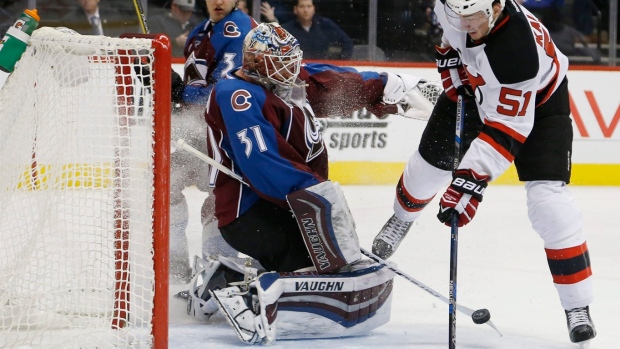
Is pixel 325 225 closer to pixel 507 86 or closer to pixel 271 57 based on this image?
pixel 271 57

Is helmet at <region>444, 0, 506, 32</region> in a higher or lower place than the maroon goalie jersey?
higher

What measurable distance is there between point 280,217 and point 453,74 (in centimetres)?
72

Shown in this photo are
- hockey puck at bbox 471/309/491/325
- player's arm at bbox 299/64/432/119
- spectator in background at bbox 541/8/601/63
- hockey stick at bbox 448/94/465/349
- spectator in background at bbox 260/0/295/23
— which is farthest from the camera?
spectator in background at bbox 541/8/601/63

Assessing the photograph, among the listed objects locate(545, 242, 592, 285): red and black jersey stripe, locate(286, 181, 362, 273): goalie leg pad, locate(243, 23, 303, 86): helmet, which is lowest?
locate(545, 242, 592, 285): red and black jersey stripe

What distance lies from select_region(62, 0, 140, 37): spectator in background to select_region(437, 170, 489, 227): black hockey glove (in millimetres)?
3716

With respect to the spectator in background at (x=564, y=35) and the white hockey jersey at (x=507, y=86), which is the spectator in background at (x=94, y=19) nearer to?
the spectator in background at (x=564, y=35)

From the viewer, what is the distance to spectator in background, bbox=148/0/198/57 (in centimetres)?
612

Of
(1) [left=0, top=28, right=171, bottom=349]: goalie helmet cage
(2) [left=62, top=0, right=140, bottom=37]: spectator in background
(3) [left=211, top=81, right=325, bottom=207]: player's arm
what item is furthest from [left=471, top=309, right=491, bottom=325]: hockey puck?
(2) [left=62, top=0, right=140, bottom=37]: spectator in background

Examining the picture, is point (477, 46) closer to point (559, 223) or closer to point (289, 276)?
point (559, 223)

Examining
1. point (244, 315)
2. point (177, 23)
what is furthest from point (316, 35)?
point (244, 315)

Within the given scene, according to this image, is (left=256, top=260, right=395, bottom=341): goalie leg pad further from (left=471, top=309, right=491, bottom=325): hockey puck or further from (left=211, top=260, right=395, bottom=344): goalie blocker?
(left=471, top=309, right=491, bottom=325): hockey puck

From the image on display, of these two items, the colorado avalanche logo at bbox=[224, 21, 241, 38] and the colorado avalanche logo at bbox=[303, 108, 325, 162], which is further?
the colorado avalanche logo at bbox=[224, 21, 241, 38]

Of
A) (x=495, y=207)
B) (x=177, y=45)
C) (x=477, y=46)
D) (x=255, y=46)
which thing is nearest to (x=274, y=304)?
(x=255, y=46)

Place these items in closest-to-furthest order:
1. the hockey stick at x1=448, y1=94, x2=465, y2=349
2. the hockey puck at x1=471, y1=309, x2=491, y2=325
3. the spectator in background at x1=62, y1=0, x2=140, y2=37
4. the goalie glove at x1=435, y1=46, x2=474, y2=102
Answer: the hockey stick at x1=448, y1=94, x2=465, y2=349 → the hockey puck at x1=471, y1=309, x2=491, y2=325 → the goalie glove at x1=435, y1=46, x2=474, y2=102 → the spectator in background at x1=62, y1=0, x2=140, y2=37
